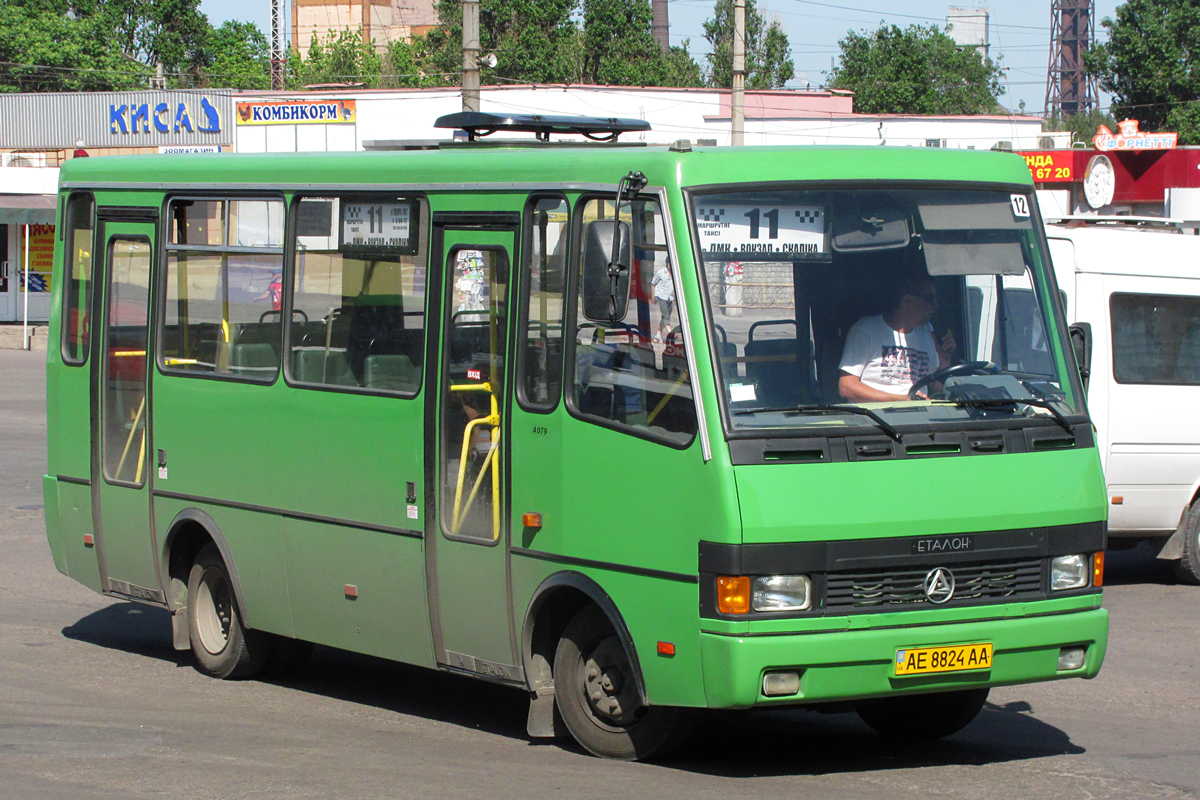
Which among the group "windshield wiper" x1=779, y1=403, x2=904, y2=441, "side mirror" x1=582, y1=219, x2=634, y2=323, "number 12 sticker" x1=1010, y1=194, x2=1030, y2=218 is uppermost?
"number 12 sticker" x1=1010, y1=194, x2=1030, y2=218

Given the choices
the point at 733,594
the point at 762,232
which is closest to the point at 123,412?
the point at 762,232

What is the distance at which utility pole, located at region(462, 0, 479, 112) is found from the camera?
2238 centimetres

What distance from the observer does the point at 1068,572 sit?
6.46m

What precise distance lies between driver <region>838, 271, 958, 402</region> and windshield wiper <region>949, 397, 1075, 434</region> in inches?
5.7

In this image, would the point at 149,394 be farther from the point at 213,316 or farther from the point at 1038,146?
the point at 1038,146

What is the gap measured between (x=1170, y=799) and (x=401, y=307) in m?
4.11

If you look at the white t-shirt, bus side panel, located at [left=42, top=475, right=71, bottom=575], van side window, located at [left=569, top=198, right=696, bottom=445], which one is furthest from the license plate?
bus side panel, located at [left=42, top=475, right=71, bottom=575]

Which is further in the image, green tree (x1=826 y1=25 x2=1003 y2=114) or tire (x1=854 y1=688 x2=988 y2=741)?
green tree (x1=826 y1=25 x2=1003 y2=114)

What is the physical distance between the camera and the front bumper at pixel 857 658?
5.91 meters

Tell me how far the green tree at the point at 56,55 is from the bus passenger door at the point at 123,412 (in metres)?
82.4

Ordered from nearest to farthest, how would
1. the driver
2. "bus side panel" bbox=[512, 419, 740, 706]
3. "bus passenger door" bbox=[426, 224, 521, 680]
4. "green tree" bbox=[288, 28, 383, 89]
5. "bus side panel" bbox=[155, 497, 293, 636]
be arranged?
"bus side panel" bbox=[512, 419, 740, 706] → the driver → "bus passenger door" bbox=[426, 224, 521, 680] → "bus side panel" bbox=[155, 497, 293, 636] → "green tree" bbox=[288, 28, 383, 89]

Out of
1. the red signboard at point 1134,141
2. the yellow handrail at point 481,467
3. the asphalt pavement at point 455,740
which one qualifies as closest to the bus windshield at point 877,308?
the yellow handrail at point 481,467

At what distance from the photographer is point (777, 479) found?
5.95 metres

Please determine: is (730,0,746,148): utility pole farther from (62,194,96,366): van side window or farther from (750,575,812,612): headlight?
(750,575,812,612): headlight
